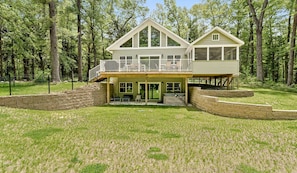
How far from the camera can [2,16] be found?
1611 centimetres

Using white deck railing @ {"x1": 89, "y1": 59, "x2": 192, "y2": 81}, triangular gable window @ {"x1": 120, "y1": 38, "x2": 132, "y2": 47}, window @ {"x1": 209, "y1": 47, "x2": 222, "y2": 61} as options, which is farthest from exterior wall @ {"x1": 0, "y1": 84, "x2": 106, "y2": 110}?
window @ {"x1": 209, "y1": 47, "x2": 222, "y2": 61}

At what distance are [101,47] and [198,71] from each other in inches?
867

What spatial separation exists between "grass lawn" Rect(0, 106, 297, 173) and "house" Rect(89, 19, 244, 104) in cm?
676

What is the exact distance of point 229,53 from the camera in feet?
47.5

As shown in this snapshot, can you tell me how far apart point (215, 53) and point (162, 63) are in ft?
12.8

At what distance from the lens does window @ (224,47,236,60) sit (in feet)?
46.8

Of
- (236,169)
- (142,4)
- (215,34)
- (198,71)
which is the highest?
(142,4)

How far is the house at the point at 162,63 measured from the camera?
14.0 meters

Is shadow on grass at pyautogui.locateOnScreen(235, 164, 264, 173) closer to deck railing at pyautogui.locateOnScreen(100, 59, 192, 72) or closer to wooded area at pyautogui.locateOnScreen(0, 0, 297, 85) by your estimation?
deck railing at pyautogui.locateOnScreen(100, 59, 192, 72)

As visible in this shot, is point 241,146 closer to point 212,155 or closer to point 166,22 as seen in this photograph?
point 212,155

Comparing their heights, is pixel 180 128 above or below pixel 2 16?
below

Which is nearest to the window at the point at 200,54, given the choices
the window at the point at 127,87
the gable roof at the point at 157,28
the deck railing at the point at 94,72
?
the gable roof at the point at 157,28

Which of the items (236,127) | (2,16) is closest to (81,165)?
(236,127)

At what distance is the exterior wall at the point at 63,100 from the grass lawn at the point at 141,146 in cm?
105
